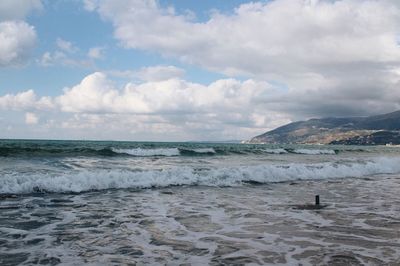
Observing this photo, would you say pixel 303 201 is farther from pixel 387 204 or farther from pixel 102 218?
pixel 102 218

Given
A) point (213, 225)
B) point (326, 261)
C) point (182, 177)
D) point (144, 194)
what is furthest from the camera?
point (182, 177)

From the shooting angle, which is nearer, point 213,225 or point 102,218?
point 213,225

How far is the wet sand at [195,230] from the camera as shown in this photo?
24.7ft

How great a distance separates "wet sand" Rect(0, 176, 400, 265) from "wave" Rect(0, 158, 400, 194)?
1.48m

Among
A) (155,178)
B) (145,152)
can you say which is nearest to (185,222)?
(155,178)

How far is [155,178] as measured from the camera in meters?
20.3

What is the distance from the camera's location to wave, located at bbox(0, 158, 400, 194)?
16828 millimetres

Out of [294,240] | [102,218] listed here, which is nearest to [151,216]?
[102,218]

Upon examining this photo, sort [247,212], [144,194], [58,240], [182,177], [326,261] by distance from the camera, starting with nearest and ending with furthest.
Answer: [326,261]
[58,240]
[247,212]
[144,194]
[182,177]

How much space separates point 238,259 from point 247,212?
5124mm

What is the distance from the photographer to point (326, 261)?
23.8ft

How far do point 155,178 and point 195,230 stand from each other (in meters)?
10.6

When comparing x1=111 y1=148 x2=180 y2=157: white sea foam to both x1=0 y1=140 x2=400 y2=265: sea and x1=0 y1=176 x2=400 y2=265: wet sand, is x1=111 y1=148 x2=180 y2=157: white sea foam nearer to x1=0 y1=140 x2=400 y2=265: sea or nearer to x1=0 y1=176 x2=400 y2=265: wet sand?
x1=0 y1=140 x2=400 y2=265: sea

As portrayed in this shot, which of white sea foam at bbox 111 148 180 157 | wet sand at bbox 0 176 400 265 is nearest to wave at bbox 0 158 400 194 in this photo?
wet sand at bbox 0 176 400 265
